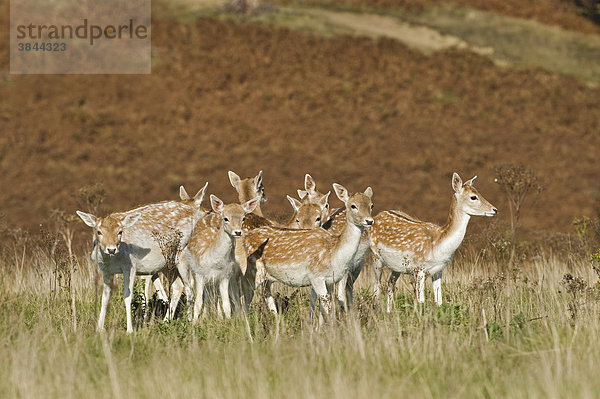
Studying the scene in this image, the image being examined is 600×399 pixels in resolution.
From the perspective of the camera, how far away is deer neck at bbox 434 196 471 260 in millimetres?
11203

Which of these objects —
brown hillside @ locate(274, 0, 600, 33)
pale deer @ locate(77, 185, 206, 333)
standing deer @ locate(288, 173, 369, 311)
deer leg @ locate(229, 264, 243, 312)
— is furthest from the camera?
brown hillside @ locate(274, 0, 600, 33)

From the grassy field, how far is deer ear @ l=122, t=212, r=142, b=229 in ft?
3.43

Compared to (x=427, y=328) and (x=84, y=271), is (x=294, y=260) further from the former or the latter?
(x=84, y=271)

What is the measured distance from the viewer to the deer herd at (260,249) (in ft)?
32.9

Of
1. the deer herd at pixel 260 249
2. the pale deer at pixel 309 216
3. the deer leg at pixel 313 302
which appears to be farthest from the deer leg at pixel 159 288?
→ the deer leg at pixel 313 302

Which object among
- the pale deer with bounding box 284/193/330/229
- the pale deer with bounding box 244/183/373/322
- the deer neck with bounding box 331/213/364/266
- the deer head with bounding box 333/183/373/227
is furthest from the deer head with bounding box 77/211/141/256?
the pale deer with bounding box 284/193/330/229

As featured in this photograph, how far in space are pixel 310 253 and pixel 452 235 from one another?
201 centimetres

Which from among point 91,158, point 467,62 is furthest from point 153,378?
point 467,62

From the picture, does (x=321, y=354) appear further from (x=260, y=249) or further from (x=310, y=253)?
(x=260, y=249)

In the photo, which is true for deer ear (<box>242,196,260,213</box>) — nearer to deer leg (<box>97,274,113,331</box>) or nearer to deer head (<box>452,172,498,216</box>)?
deer leg (<box>97,274,113,331</box>)

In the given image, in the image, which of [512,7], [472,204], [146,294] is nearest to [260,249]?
[146,294]

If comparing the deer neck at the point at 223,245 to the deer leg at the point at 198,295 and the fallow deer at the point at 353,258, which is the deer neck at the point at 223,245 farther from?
the fallow deer at the point at 353,258

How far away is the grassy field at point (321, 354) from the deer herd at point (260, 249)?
0.53 metres

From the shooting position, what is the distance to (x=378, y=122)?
125 feet
